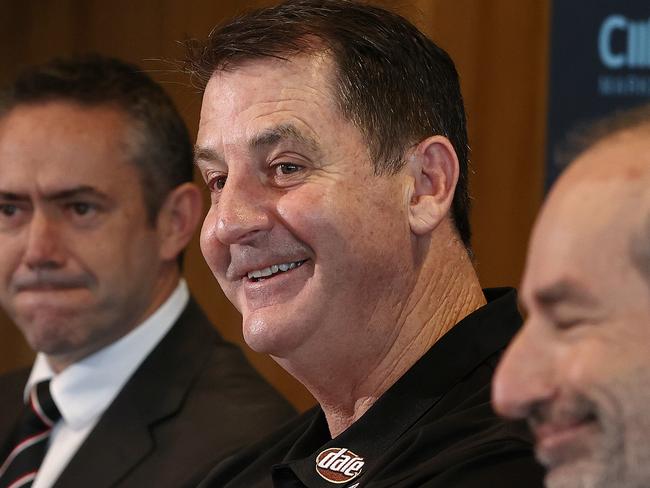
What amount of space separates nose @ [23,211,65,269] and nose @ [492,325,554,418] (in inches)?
78.4

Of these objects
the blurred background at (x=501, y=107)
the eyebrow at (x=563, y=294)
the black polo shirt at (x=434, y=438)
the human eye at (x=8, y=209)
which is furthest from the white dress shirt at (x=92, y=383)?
the eyebrow at (x=563, y=294)

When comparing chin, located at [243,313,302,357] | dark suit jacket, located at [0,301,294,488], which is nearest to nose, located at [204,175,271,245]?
chin, located at [243,313,302,357]

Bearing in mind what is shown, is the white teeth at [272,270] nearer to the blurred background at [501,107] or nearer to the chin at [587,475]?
the chin at [587,475]

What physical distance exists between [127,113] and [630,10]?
1.21 metres

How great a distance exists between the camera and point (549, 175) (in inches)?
119

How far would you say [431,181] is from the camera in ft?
6.63

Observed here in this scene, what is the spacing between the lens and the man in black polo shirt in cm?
194

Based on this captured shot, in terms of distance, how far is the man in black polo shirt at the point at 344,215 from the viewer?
1.94 metres

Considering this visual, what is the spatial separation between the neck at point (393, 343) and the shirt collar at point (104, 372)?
41.6 inches

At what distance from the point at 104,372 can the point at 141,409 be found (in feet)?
0.67

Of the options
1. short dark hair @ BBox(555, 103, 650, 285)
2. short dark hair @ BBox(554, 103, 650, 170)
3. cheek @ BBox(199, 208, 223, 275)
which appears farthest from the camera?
cheek @ BBox(199, 208, 223, 275)

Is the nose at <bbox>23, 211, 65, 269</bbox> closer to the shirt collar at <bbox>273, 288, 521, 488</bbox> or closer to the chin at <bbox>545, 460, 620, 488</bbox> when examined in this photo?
the shirt collar at <bbox>273, 288, 521, 488</bbox>

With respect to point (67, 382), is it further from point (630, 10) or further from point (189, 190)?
point (630, 10)

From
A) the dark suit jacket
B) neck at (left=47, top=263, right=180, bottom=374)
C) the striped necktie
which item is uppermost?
neck at (left=47, top=263, right=180, bottom=374)
